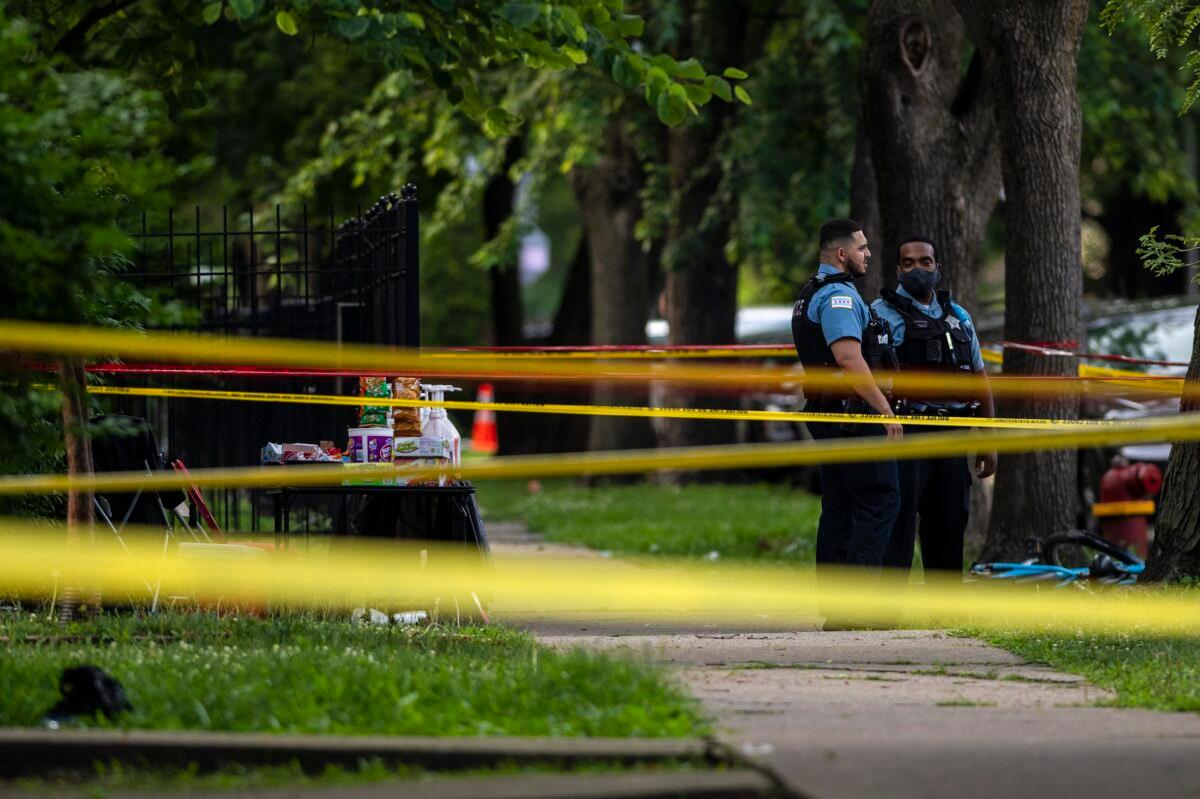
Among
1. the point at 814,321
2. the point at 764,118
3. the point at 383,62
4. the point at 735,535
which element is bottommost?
the point at 735,535

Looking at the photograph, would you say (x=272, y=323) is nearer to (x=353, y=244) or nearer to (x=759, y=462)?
(x=353, y=244)

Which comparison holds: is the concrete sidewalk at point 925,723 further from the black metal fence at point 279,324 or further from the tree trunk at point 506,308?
the tree trunk at point 506,308

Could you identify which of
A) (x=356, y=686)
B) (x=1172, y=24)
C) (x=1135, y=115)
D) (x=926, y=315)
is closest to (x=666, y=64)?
(x=926, y=315)

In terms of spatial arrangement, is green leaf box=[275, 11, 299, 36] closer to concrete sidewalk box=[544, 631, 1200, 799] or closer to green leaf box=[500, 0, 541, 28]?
green leaf box=[500, 0, 541, 28]

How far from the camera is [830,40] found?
762 inches

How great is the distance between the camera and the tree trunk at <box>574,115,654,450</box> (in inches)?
974

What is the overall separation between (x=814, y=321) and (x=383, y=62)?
2.49 m

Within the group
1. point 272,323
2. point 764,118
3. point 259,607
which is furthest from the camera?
point 764,118

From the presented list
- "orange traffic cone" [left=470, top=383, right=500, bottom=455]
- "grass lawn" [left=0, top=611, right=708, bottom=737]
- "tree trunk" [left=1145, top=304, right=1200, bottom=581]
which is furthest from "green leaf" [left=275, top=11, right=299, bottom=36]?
"orange traffic cone" [left=470, top=383, right=500, bottom=455]

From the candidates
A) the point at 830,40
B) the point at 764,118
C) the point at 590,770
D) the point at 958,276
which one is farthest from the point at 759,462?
the point at 764,118

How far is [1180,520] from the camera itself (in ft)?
30.1

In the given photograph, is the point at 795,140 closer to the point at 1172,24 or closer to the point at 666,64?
the point at 1172,24

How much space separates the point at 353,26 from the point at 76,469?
2514 millimetres

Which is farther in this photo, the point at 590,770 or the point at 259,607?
the point at 259,607
